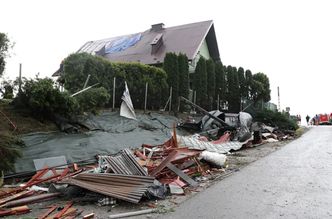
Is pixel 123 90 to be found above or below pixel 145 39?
below

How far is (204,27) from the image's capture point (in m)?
33.1

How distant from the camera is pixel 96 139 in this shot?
33.4 ft

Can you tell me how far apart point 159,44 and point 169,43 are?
1036mm

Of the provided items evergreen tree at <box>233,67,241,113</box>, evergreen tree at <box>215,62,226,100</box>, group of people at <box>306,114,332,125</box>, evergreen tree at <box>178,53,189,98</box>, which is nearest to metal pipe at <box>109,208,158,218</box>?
evergreen tree at <box>178,53,189,98</box>

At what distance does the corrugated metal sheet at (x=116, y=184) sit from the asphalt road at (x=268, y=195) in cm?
80

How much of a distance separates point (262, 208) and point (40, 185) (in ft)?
14.6

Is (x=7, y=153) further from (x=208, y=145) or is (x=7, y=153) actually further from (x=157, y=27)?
(x=157, y=27)

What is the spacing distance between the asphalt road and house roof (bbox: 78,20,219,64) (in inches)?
842

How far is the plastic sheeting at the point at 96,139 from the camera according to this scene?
8.41 m

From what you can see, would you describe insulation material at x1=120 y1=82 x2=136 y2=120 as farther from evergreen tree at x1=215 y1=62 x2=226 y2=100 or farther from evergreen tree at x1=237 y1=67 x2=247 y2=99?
evergreen tree at x1=237 y1=67 x2=247 y2=99

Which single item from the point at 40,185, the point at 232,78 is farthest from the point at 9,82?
the point at 232,78

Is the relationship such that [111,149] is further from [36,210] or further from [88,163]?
[36,210]

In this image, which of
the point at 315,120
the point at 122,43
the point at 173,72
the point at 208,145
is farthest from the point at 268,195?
the point at 315,120

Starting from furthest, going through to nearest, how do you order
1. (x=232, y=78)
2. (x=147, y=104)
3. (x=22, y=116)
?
(x=232, y=78)
(x=147, y=104)
(x=22, y=116)
